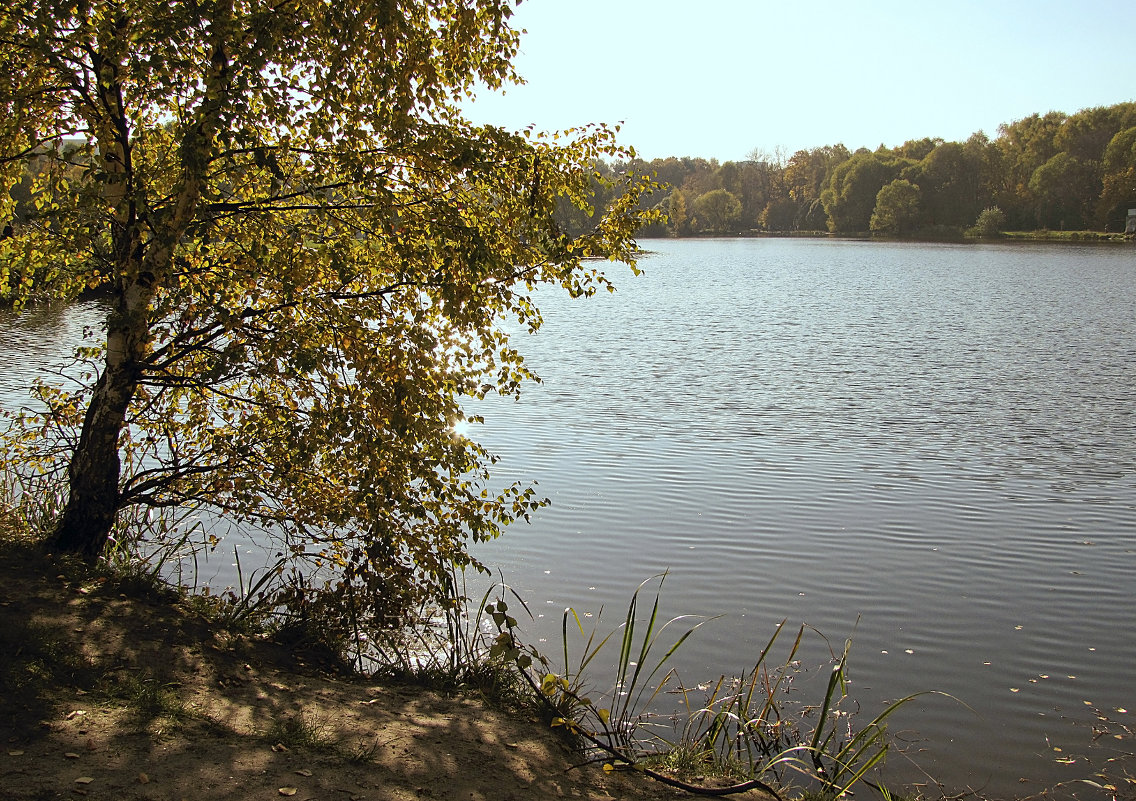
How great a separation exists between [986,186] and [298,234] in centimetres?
13822

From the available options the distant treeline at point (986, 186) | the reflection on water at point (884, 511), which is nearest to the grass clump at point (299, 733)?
the reflection on water at point (884, 511)

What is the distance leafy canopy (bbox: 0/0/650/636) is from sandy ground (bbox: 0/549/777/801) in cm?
99

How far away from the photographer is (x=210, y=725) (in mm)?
4867

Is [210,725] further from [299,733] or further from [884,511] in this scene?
[884,511]

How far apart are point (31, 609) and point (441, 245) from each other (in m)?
3.44

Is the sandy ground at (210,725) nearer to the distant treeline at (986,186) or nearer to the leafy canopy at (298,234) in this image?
the leafy canopy at (298,234)

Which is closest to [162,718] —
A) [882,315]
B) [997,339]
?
[997,339]

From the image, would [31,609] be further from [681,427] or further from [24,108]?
[681,427]

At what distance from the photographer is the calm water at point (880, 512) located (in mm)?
7422

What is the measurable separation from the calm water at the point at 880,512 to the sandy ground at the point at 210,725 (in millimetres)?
2413

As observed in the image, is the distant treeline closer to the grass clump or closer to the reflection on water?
the reflection on water

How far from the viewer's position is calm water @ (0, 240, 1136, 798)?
24.3ft

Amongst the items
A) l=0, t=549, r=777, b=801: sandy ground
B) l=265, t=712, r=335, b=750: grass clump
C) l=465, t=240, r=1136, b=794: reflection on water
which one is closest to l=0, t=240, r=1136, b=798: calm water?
l=465, t=240, r=1136, b=794: reflection on water

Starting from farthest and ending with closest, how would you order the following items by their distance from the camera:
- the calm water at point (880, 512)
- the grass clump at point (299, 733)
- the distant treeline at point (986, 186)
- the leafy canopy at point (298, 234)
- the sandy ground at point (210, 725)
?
1. the distant treeline at point (986, 186)
2. the calm water at point (880, 512)
3. the leafy canopy at point (298, 234)
4. the grass clump at point (299, 733)
5. the sandy ground at point (210, 725)
